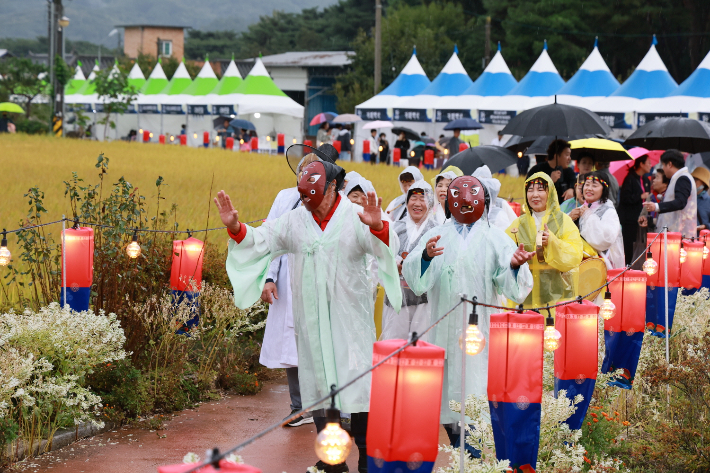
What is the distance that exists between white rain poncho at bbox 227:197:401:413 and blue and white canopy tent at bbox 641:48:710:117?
644 inches

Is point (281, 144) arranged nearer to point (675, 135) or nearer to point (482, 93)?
point (482, 93)

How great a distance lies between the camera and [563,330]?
17.2ft

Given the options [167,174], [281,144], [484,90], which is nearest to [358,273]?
[167,174]

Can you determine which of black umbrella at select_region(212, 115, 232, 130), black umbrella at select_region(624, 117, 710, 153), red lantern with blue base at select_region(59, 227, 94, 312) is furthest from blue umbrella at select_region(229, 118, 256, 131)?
red lantern with blue base at select_region(59, 227, 94, 312)

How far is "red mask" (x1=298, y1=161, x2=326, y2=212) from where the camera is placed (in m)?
4.80

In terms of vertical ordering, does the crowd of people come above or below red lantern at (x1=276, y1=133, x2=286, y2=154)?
below

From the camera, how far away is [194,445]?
5.79 m

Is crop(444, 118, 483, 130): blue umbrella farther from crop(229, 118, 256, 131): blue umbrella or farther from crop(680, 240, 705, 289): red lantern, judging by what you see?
crop(680, 240, 705, 289): red lantern

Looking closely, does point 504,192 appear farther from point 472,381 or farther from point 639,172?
point 472,381

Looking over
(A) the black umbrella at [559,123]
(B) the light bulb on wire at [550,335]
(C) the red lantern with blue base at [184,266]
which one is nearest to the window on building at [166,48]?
(A) the black umbrella at [559,123]

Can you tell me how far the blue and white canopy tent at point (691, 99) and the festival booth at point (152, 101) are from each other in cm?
2294

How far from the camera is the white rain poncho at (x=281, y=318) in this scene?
6.27 metres

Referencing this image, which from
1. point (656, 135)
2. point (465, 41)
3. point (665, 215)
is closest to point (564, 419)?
point (665, 215)

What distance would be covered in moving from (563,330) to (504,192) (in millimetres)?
12893
